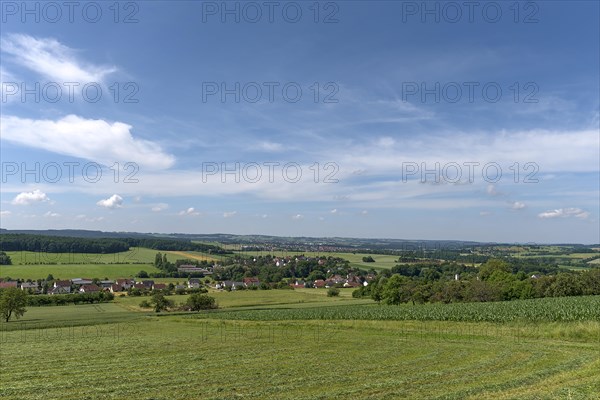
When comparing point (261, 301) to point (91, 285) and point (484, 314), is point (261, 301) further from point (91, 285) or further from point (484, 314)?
point (484, 314)

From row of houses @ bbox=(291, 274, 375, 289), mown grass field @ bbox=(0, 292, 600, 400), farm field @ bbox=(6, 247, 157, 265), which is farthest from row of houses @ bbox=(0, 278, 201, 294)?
mown grass field @ bbox=(0, 292, 600, 400)

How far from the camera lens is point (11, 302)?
64.2 metres

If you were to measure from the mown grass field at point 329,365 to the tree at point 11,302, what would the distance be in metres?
32.2

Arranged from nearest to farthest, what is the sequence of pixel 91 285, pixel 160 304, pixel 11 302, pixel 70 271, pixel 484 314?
pixel 484 314 < pixel 11 302 < pixel 160 304 < pixel 91 285 < pixel 70 271

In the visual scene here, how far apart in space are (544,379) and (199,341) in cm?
2533

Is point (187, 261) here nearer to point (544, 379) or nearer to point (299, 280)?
point (299, 280)

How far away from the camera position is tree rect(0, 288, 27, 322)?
63.6 m

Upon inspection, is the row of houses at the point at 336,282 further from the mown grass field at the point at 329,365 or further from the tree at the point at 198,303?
the mown grass field at the point at 329,365

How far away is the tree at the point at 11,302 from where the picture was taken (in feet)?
209

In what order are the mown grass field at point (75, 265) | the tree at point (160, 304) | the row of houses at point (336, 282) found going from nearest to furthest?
the tree at point (160, 304)
the mown grass field at point (75, 265)
the row of houses at point (336, 282)

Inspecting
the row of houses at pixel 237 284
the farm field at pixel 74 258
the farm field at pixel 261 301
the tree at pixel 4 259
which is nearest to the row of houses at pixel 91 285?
the row of houses at pixel 237 284

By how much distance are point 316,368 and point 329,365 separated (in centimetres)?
105

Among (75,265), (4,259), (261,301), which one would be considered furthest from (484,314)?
(4,259)

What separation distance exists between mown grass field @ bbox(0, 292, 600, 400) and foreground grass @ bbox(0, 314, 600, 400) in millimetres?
52
